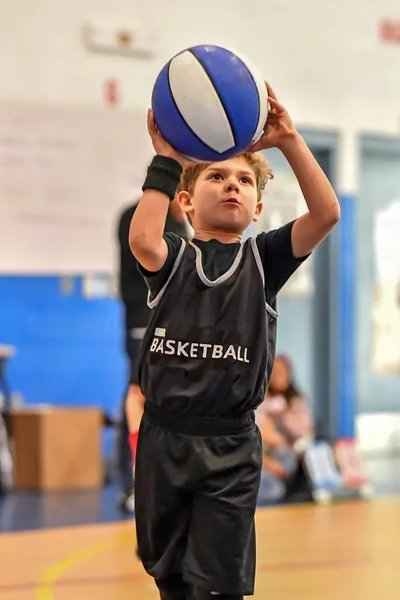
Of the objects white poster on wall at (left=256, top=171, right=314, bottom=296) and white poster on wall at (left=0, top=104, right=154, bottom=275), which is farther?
white poster on wall at (left=256, top=171, right=314, bottom=296)

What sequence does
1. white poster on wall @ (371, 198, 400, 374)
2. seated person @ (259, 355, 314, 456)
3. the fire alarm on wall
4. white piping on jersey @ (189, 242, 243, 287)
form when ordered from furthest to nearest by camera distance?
white poster on wall @ (371, 198, 400, 374), the fire alarm on wall, seated person @ (259, 355, 314, 456), white piping on jersey @ (189, 242, 243, 287)

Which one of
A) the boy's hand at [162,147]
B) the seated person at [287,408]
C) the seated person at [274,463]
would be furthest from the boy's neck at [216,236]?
the seated person at [287,408]

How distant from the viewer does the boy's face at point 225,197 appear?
1.66 metres

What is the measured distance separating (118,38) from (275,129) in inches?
132

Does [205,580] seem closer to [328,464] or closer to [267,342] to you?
[267,342]

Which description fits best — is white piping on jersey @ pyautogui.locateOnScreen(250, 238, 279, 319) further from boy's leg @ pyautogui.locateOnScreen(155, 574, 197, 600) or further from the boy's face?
boy's leg @ pyautogui.locateOnScreen(155, 574, 197, 600)

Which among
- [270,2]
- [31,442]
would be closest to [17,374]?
[31,442]

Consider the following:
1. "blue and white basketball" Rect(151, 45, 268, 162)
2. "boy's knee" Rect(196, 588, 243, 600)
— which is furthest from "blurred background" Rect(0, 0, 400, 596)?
"blue and white basketball" Rect(151, 45, 268, 162)

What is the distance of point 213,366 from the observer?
162 centimetres

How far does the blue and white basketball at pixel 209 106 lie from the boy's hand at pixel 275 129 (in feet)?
0.12

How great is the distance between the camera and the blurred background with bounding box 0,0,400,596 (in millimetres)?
4422

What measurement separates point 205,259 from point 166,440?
354mm

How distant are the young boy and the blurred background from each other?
2214 mm

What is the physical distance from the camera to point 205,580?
161 cm
